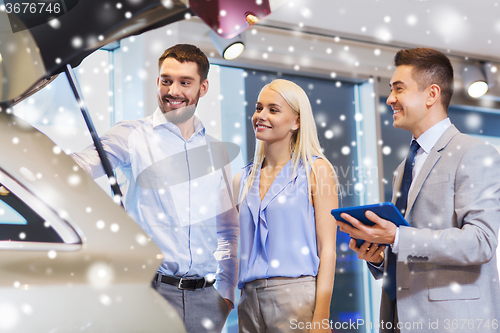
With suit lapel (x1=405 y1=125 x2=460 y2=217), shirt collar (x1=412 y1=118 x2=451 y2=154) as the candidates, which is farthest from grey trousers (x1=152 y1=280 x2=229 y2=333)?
shirt collar (x1=412 y1=118 x2=451 y2=154)

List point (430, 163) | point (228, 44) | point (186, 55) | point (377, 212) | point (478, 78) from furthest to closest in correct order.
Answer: point (478, 78)
point (228, 44)
point (186, 55)
point (430, 163)
point (377, 212)

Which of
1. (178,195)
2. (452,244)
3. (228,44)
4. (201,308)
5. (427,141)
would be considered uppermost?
(228,44)

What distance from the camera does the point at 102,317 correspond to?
2.38ft

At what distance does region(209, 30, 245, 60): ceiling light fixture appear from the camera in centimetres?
183

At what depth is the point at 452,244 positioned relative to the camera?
1.03m

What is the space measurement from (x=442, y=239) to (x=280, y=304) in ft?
1.41

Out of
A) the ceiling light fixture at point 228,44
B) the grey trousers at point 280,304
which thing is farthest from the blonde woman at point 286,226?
the ceiling light fixture at point 228,44

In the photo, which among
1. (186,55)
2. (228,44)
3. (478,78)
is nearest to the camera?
(186,55)

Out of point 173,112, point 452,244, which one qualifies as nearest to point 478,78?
point 452,244

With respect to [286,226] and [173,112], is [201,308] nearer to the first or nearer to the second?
[286,226]

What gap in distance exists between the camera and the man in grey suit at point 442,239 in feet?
3.42

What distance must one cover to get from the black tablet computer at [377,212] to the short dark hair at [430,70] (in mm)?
A: 421

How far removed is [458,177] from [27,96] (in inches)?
38.2

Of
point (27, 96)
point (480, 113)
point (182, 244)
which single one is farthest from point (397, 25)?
point (27, 96)
